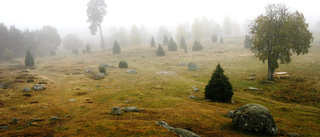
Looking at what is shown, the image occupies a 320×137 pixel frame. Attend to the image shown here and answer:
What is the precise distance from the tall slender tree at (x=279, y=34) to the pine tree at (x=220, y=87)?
1342cm

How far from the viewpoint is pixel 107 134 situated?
845 cm

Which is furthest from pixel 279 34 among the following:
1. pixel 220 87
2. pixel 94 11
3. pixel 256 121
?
pixel 94 11

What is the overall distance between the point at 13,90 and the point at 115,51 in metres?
46.4

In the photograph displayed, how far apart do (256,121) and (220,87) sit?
861 cm

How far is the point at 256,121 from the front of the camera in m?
9.36

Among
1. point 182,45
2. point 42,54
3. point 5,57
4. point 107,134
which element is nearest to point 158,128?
point 107,134

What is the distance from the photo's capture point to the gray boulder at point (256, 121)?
9.12 meters

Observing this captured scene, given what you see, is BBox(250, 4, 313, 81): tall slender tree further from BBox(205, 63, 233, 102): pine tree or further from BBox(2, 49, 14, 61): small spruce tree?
BBox(2, 49, 14, 61): small spruce tree

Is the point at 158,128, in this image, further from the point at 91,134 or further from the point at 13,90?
the point at 13,90

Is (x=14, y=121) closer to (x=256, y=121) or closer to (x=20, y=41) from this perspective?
(x=256, y=121)

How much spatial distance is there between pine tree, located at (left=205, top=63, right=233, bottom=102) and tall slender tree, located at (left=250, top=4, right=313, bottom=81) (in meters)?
13.4

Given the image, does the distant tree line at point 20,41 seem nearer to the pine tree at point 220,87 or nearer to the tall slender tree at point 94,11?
the tall slender tree at point 94,11

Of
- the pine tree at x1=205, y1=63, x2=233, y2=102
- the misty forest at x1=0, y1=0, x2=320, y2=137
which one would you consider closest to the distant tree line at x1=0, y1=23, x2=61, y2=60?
the misty forest at x1=0, y1=0, x2=320, y2=137

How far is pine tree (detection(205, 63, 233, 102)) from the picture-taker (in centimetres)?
1766
